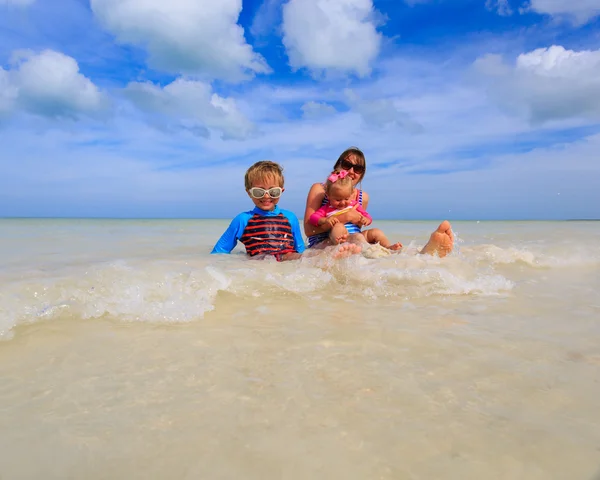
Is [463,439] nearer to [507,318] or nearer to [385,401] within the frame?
[385,401]

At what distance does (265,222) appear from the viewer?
15.5ft

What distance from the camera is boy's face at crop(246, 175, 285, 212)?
4.62 metres

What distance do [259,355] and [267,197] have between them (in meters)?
3.08

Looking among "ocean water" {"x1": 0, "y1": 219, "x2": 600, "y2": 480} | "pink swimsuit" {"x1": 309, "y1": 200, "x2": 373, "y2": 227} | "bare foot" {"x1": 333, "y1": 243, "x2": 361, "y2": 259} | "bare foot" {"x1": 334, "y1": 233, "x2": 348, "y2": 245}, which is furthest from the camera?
"pink swimsuit" {"x1": 309, "y1": 200, "x2": 373, "y2": 227}

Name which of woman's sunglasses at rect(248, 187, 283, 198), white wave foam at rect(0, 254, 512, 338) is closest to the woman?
woman's sunglasses at rect(248, 187, 283, 198)

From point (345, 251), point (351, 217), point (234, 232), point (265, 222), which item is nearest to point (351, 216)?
point (351, 217)

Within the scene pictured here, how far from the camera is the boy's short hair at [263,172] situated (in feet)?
15.2

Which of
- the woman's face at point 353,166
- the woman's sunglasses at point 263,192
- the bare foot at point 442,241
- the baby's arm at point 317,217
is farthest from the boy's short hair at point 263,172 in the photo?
the bare foot at point 442,241

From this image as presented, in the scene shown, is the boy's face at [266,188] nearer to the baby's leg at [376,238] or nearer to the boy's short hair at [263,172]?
the boy's short hair at [263,172]

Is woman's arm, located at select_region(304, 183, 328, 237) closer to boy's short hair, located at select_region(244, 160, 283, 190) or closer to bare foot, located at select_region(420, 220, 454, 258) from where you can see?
boy's short hair, located at select_region(244, 160, 283, 190)

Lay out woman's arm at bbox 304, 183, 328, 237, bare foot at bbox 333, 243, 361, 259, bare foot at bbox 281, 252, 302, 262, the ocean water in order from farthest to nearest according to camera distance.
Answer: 1. woman's arm at bbox 304, 183, 328, 237
2. bare foot at bbox 281, 252, 302, 262
3. bare foot at bbox 333, 243, 361, 259
4. the ocean water

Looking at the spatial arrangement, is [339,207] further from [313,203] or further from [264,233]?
[264,233]

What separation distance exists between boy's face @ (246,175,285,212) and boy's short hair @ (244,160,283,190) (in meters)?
0.02

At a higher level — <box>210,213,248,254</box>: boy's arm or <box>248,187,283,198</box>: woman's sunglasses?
<box>248,187,283,198</box>: woman's sunglasses
